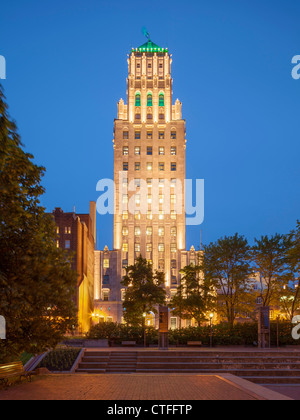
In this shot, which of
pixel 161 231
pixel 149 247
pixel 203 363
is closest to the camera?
pixel 203 363

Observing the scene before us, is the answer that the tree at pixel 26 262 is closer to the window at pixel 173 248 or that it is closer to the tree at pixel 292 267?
the tree at pixel 292 267

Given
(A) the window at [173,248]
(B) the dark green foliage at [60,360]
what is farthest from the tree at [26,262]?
(A) the window at [173,248]

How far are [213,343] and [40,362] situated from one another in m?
15.7

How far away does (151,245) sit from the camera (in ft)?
330

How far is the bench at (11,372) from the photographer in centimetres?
1652

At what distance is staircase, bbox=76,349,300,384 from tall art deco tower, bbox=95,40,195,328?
65720 millimetres

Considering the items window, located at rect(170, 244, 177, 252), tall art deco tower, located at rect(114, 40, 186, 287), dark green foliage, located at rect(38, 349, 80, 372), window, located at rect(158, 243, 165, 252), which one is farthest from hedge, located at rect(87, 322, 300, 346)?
window, located at rect(158, 243, 165, 252)

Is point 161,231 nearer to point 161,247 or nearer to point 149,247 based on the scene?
point 161,247

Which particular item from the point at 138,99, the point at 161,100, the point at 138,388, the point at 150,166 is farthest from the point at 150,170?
the point at 138,388

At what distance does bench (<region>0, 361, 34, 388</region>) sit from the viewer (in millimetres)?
16516

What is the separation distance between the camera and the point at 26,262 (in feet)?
42.9

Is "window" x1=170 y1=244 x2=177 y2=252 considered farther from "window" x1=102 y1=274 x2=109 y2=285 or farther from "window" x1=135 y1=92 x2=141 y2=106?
"window" x1=135 y1=92 x2=141 y2=106

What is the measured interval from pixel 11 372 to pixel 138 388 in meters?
5.18
